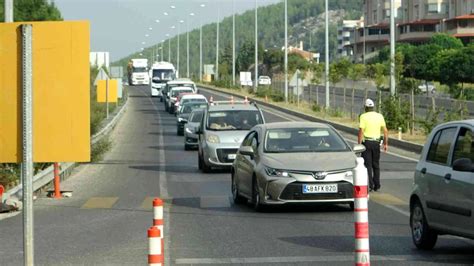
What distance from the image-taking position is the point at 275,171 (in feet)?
58.0

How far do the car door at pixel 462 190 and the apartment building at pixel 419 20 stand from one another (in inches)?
4514

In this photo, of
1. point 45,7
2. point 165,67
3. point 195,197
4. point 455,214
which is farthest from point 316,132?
point 165,67

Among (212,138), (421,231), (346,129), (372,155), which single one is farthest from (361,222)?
(346,129)

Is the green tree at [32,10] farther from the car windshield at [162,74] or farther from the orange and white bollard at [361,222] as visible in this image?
the orange and white bollard at [361,222]

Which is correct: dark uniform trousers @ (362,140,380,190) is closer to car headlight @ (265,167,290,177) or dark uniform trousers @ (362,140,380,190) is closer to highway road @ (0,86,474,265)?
highway road @ (0,86,474,265)

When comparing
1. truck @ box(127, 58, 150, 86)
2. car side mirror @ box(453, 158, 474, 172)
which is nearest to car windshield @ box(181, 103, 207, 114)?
car side mirror @ box(453, 158, 474, 172)

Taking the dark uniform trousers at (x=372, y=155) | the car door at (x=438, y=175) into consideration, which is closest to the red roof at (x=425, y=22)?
the dark uniform trousers at (x=372, y=155)

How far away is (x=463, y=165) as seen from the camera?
1172 cm

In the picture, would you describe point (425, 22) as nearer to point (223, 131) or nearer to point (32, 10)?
point (32, 10)

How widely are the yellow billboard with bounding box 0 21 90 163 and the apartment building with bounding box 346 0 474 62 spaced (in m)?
120

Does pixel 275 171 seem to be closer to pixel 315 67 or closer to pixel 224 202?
pixel 224 202

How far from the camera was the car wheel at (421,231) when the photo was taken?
12.9 metres

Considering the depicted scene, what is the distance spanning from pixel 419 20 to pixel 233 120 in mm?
108470

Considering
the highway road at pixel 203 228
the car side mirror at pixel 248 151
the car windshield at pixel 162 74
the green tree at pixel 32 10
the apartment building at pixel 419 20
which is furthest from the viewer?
the apartment building at pixel 419 20
